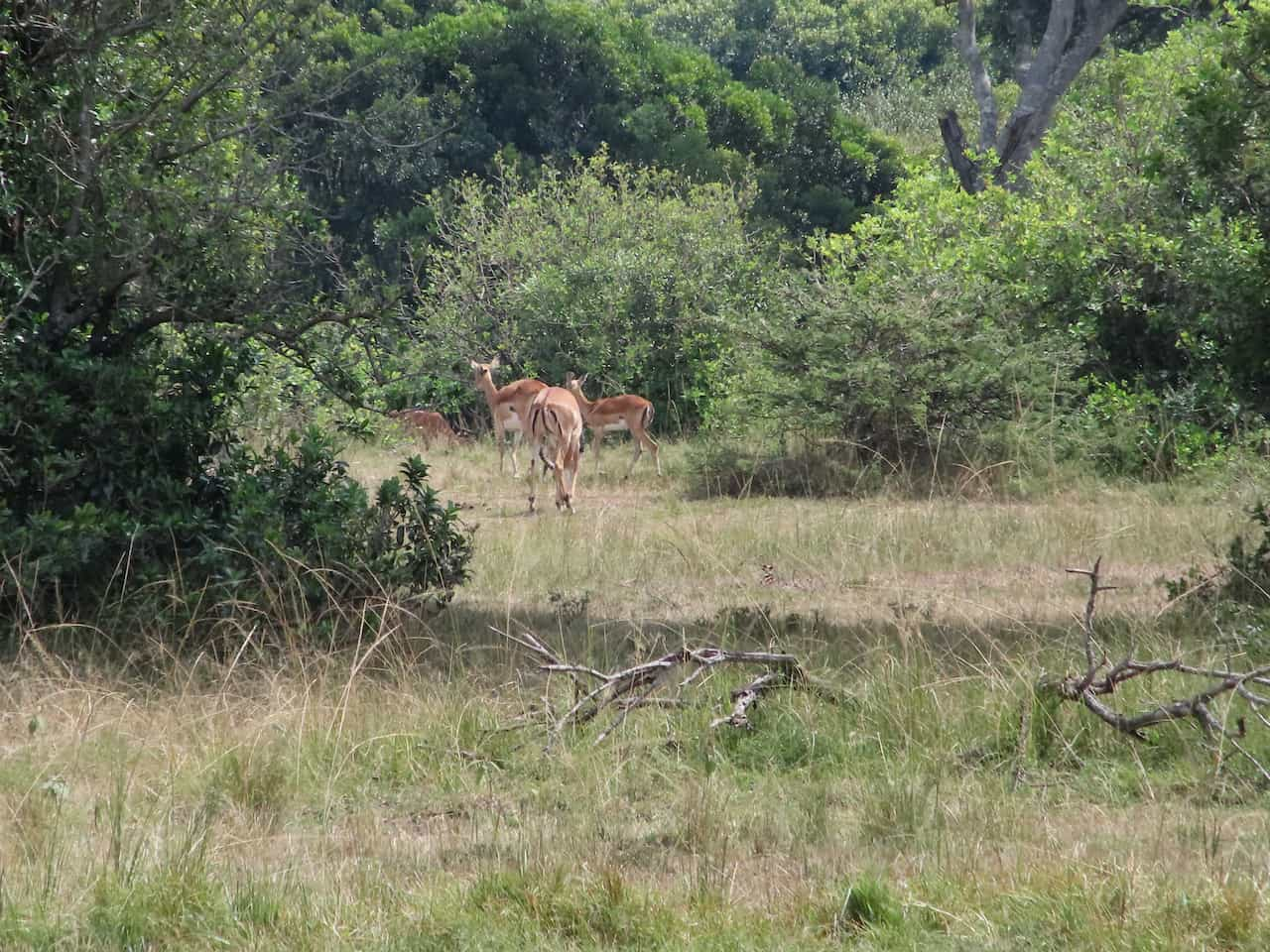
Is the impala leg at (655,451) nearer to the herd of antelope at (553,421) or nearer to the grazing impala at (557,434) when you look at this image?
the herd of antelope at (553,421)

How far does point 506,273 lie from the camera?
2294 centimetres

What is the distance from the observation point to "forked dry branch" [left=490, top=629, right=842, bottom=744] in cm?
573

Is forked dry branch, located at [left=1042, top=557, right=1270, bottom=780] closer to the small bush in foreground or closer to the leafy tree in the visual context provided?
the small bush in foreground

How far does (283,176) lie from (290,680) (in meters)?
3.14

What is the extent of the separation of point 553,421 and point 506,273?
9.22 metres

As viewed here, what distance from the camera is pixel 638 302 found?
67.7 ft

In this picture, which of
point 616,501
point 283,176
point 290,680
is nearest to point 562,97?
point 616,501

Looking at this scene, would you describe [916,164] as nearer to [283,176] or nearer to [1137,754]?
[283,176]

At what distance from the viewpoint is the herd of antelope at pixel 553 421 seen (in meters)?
14.1

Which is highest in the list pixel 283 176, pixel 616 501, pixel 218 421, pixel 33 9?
pixel 33 9

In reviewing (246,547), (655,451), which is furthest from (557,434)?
(246,547)

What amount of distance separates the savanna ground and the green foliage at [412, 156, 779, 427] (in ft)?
38.1

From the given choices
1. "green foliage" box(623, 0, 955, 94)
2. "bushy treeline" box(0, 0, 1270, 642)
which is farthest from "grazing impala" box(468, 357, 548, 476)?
"green foliage" box(623, 0, 955, 94)

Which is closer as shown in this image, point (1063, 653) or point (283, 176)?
point (1063, 653)
